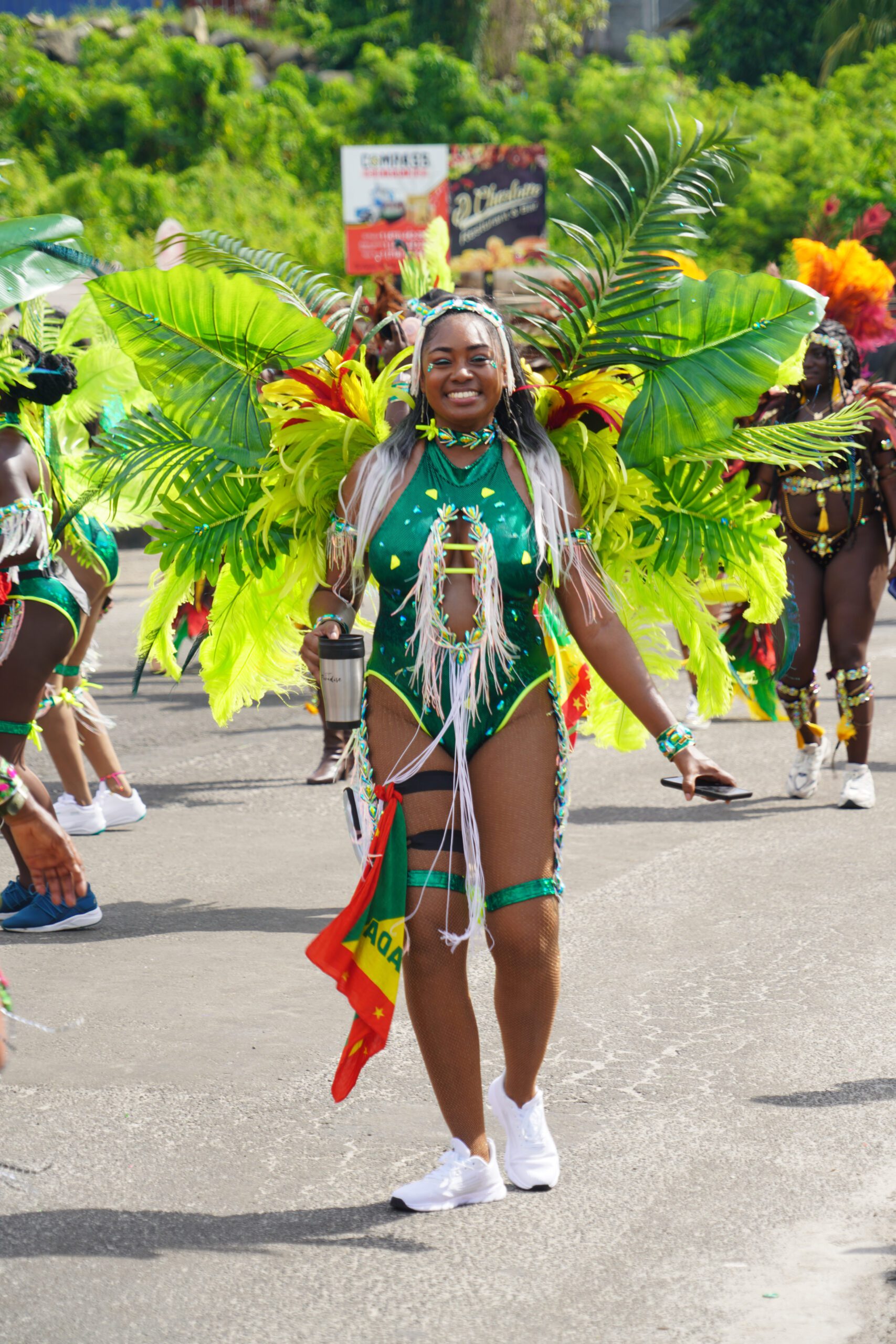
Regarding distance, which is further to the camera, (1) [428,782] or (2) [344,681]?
(2) [344,681]

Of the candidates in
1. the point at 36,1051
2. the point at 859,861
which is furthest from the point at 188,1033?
the point at 859,861

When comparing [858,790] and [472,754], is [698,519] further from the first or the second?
[858,790]

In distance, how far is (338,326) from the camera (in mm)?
4465

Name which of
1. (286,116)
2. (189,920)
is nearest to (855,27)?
(286,116)

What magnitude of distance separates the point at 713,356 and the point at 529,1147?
184 centimetres

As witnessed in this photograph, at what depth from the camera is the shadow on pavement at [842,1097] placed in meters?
4.10

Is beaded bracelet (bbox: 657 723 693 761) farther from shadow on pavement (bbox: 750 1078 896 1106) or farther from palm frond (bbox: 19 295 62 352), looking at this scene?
palm frond (bbox: 19 295 62 352)

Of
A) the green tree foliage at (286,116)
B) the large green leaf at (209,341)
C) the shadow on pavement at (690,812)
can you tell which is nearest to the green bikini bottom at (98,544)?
the shadow on pavement at (690,812)

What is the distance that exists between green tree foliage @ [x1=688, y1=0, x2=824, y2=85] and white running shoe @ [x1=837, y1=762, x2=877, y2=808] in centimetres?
3338

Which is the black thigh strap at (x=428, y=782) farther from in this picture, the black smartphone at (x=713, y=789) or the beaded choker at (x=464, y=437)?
the beaded choker at (x=464, y=437)

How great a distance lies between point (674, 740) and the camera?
11.9 feet

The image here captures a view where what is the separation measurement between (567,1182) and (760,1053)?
3.17 feet

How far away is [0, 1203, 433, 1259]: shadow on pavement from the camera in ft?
11.0

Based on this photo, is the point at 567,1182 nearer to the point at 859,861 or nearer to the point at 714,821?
the point at 859,861
